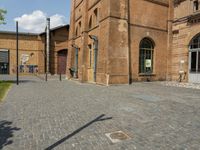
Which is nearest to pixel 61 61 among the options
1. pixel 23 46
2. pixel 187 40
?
pixel 23 46

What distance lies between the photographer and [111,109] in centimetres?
765

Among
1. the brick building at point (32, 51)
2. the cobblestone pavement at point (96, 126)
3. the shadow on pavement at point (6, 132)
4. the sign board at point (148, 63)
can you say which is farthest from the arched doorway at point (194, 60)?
the brick building at point (32, 51)

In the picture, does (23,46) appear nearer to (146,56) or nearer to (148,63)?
(146,56)

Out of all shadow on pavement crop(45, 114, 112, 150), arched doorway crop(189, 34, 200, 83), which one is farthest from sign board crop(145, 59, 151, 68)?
shadow on pavement crop(45, 114, 112, 150)

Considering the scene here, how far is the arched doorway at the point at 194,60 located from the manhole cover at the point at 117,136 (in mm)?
14769

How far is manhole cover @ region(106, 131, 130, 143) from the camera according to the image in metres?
4.65

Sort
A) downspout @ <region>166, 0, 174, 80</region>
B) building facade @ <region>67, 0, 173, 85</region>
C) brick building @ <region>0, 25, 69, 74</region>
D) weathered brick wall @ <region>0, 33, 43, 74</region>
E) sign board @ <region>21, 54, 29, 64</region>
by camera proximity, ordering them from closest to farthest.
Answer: building facade @ <region>67, 0, 173, 85</region>, downspout @ <region>166, 0, 174, 80</region>, weathered brick wall @ <region>0, 33, 43, 74</region>, brick building @ <region>0, 25, 69, 74</region>, sign board @ <region>21, 54, 29, 64</region>

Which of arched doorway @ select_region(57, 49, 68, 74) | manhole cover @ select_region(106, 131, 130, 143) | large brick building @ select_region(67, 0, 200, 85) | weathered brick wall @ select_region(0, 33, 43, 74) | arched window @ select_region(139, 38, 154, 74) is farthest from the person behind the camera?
arched doorway @ select_region(57, 49, 68, 74)

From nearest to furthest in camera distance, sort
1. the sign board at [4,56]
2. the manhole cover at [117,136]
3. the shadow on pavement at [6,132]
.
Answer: the shadow on pavement at [6,132] → the manhole cover at [117,136] → the sign board at [4,56]

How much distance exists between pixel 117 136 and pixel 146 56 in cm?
1522

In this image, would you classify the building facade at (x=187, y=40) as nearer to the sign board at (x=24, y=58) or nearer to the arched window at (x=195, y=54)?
the arched window at (x=195, y=54)

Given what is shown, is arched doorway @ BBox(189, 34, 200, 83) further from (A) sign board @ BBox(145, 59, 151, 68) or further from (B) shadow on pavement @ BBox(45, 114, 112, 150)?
(B) shadow on pavement @ BBox(45, 114, 112, 150)

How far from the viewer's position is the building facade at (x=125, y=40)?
53.4ft

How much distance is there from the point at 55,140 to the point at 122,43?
13051mm
